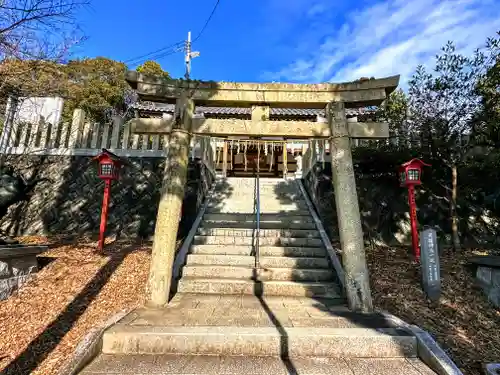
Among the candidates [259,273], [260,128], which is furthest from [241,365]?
[260,128]

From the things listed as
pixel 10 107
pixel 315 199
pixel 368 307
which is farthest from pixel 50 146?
pixel 368 307

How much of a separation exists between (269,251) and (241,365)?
10.3 ft

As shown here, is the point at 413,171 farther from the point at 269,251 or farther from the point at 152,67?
the point at 152,67

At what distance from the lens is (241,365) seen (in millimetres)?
2879

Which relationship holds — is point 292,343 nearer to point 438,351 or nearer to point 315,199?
point 438,351

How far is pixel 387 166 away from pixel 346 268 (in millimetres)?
5476

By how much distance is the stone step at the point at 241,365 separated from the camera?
276 centimetres

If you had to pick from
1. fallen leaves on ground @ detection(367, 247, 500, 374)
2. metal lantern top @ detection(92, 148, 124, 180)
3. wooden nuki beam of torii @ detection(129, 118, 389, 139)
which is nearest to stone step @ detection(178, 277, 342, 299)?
fallen leaves on ground @ detection(367, 247, 500, 374)

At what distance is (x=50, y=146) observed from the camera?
9.60 m

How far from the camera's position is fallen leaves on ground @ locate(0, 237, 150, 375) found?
10.6 feet

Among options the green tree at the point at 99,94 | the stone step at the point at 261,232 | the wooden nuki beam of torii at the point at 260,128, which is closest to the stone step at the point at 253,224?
the stone step at the point at 261,232

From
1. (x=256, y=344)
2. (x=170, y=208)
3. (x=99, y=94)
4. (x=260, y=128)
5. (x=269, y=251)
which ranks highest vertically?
(x=99, y=94)

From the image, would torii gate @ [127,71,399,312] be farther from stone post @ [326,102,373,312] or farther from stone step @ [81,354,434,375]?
stone step @ [81,354,434,375]

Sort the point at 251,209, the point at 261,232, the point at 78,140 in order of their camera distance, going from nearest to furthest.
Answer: the point at 261,232
the point at 251,209
the point at 78,140
